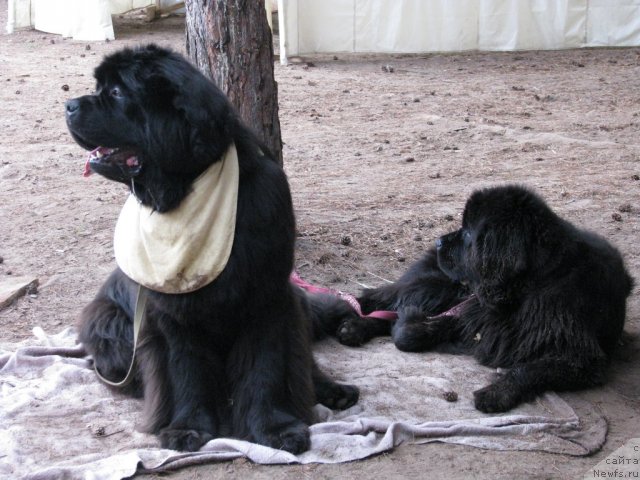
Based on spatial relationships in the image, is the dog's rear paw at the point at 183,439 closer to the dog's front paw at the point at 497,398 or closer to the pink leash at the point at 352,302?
the dog's front paw at the point at 497,398

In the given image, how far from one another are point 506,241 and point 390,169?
3682 mm

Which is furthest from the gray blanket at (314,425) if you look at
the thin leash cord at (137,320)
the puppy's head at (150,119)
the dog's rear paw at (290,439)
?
the puppy's head at (150,119)

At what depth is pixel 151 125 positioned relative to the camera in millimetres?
3262

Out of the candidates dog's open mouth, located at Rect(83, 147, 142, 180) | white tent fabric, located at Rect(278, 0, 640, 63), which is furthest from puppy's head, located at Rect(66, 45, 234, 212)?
white tent fabric, located at Rect(278, 0, 640, 63)

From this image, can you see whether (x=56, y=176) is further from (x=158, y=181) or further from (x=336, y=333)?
(x=158, y=181)

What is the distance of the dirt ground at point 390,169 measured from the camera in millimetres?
4402

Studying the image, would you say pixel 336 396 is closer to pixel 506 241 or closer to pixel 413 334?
pixel 413 334

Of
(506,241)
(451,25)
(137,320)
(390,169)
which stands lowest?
(390,169)

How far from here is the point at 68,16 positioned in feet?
46.3

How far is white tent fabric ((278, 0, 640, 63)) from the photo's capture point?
41.1ft

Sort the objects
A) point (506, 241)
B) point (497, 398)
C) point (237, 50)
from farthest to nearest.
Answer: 1. point (237, 50)
2. point (506, 241)
3. point (497, 398)

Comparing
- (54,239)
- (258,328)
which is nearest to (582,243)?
(258,328)

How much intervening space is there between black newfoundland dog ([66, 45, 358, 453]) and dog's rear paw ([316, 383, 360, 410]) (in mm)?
98

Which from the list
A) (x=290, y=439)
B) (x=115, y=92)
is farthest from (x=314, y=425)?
(x=115, y=92)
